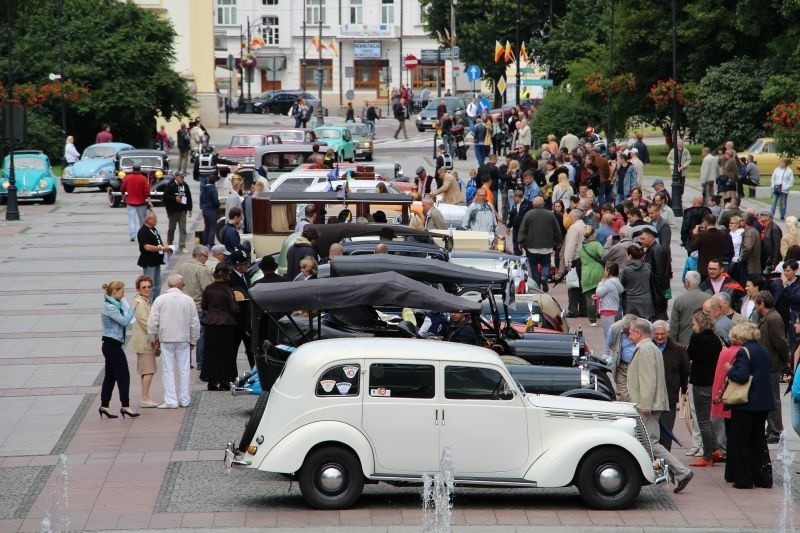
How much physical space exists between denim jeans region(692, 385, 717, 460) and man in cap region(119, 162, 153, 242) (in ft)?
56.2

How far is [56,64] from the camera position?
2216 inches

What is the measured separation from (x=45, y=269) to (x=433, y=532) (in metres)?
18.1

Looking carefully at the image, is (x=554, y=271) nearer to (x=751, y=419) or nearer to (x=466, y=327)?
(x=466, y=327)

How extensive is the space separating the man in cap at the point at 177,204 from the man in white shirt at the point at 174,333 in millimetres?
12287

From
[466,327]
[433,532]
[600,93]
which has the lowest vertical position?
[433,532]

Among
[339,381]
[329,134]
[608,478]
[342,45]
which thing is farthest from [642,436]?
[342,45]

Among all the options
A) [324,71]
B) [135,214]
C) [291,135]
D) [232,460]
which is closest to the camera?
[232,460]

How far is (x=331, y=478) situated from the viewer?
Answer: 1228cm

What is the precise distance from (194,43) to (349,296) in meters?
56.8

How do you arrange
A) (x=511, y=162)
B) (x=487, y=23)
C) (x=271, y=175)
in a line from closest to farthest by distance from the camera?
(x=511, y=162)
(x=271, y=175)
(x=487, y=23)

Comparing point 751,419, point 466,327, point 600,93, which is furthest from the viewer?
point 600,93

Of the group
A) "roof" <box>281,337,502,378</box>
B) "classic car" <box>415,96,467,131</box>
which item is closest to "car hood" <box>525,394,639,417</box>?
"roof" <box>281,337,502,378</box>

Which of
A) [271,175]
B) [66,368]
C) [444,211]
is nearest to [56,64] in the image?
[271,175]

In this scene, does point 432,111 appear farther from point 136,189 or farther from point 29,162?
point 136,189
